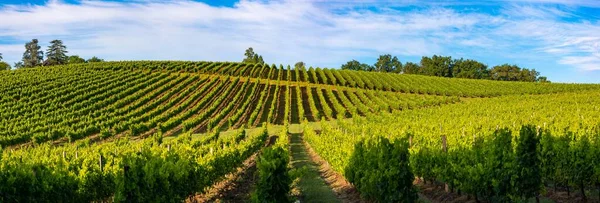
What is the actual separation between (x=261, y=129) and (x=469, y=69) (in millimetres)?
94827

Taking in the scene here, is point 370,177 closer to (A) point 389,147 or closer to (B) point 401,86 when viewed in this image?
(A) point 389,147

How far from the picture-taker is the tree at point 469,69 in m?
122

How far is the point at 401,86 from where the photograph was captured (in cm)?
7838

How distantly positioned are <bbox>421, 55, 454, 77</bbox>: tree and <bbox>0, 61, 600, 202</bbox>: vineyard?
134 feet

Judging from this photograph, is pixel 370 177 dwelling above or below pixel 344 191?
above

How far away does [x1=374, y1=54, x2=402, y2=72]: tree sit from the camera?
153188 mm

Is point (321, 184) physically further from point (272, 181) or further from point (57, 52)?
point (57, 52)

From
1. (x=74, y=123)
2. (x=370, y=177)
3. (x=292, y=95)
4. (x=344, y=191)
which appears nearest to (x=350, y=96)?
(x=292, y=95)

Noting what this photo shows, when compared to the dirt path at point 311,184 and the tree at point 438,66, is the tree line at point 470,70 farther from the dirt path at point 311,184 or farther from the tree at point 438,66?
the dirt path at point 311,184

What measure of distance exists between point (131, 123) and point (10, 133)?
35.4 ft

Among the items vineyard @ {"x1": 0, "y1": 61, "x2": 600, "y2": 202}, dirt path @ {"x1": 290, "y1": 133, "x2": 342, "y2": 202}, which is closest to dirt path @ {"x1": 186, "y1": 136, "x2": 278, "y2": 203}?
vineyard @ {"x1": 0, "y1": 61, "x2": 600, "y2": 202}

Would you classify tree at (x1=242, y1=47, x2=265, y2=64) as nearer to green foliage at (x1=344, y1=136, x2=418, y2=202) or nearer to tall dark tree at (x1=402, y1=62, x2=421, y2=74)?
tall dark tree at (x1=402, y1=62, x2=421, y2=74)

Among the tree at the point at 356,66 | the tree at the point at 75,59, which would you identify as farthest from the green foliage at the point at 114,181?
the tree at the point at 356,66

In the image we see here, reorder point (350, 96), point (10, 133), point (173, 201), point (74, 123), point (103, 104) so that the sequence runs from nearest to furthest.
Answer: point (173, 201) < point (10, 133) < point (74, 123) < point (103, 104) < point (350, 96)
